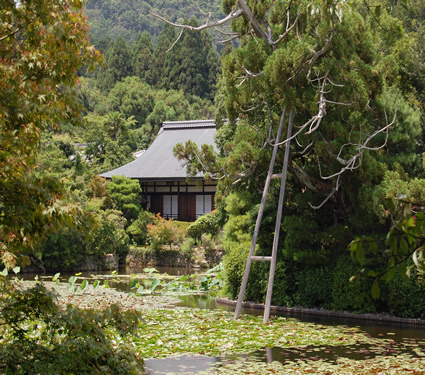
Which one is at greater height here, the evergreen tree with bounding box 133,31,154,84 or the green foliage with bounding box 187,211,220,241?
the evergreen tree with bounding box 133,31,154,84

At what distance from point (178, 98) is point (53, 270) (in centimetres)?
2638

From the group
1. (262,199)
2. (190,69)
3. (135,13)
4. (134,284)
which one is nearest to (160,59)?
(190,69)

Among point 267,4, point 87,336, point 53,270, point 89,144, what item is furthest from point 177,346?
point 89,144

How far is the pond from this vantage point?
7.21m

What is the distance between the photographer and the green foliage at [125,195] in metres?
24.9

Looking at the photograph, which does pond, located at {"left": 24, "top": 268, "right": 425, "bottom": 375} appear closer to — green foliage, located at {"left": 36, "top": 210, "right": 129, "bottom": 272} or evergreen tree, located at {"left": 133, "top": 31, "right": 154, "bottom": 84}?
green foliage, located at {"left": 36, "top": 210, "right": 129, "bottom": 272}

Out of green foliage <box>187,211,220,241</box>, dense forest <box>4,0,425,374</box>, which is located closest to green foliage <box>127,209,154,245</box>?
A: dense forest <box>4,0,425,374</box>

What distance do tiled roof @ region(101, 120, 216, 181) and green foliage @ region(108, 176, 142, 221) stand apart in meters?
1.71

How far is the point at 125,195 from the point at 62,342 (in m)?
20.6

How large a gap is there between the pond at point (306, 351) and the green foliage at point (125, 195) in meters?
14.3

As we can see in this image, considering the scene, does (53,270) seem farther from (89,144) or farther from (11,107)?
(11,107)

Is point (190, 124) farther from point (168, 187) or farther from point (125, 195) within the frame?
point (125, 195)

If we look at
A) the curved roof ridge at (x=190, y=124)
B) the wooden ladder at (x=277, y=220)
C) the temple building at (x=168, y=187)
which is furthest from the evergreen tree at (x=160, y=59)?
the wooden ladder at (x=277, y=220)

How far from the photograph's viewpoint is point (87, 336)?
4730 millimetres
